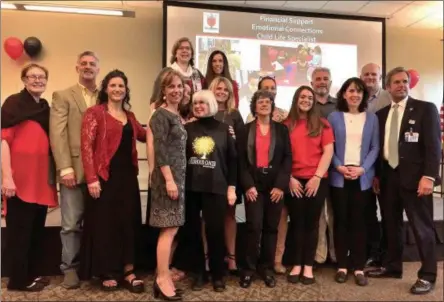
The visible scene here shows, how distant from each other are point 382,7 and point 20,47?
17.3 ft

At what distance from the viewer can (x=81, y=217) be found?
2.47 metres

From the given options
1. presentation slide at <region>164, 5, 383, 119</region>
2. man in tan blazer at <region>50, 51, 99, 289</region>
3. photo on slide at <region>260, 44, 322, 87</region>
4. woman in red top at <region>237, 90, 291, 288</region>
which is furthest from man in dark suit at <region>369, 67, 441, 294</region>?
photo on slide at <region>260, 44, 322, 87</region>

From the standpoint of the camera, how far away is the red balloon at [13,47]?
17.4 ft

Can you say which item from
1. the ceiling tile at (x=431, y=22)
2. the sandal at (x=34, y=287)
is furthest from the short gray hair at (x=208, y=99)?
the ceiling tile at (x=431, y=22)

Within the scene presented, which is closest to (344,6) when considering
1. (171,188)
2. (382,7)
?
(382,7)

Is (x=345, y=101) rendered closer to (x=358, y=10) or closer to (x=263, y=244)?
(x=263, y=244)

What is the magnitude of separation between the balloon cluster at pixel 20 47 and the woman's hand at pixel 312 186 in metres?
4.62

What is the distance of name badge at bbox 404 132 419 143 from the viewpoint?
2.57m

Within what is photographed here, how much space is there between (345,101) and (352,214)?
2.62ft

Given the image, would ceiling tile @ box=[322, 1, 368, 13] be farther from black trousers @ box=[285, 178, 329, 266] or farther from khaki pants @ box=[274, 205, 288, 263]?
khaki pants @ box=[274, 205, 288, 263]

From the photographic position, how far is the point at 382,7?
227 inches

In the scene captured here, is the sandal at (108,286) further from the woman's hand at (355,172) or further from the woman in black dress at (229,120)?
the woman's hand at (355,172)

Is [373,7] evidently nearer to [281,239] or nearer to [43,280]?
[281,239]

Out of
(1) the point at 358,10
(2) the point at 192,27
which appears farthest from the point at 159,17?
(1) the point at 358,10
